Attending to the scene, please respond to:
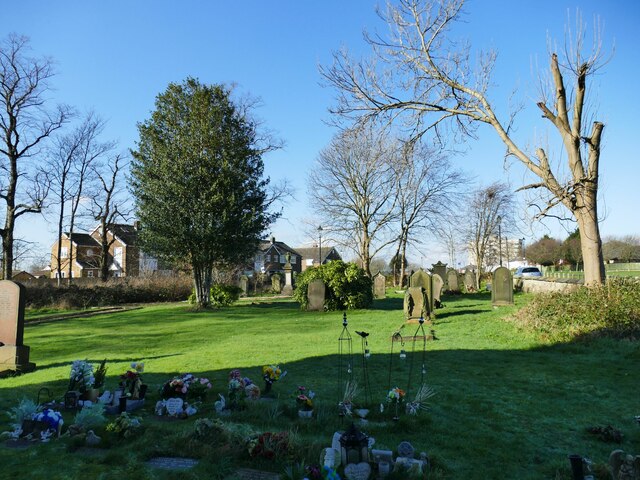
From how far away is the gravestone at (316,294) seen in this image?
21.6 metres

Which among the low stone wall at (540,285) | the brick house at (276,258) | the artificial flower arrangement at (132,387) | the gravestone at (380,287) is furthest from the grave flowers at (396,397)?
the brick house at (276,258)

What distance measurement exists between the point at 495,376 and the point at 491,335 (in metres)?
4.36

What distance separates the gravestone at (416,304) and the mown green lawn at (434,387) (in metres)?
0.63

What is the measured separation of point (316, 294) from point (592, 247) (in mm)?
11653

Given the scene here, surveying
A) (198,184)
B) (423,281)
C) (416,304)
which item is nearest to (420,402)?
(416,304)

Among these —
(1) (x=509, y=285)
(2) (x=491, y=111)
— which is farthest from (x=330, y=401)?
(1) (x=509, y=285)

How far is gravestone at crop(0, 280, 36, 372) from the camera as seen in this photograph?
10.3m

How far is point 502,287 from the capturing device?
19.6 meters

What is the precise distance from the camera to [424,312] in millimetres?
15383

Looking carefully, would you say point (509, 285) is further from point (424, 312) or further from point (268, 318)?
point (268, 318)

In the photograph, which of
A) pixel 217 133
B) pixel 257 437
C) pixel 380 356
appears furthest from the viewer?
pixel 217 133

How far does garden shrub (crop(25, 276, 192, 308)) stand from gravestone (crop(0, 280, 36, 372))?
51.2 ft

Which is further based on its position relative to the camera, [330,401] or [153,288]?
[153,288]

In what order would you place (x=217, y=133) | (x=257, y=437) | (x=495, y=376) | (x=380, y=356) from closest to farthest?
(x=257, y=437) → (x=495, y=376) → (x=380, y=356) → (x=217, y=133)
